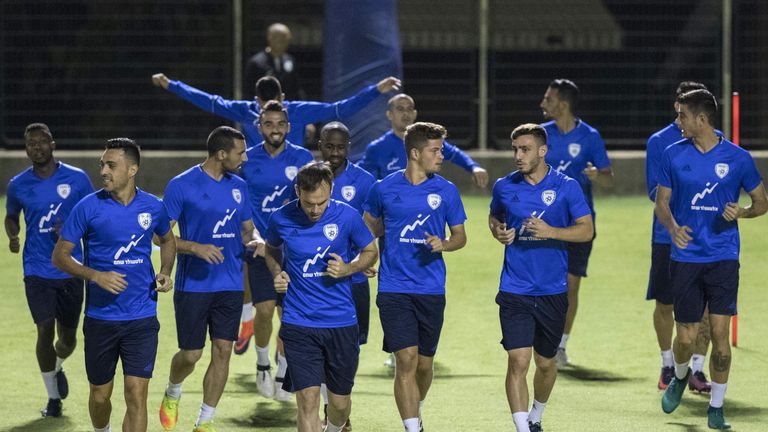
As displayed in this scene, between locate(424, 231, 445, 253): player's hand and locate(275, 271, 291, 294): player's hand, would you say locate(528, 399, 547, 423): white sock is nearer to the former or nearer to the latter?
locate(424, 231, 445, 253): player's hand

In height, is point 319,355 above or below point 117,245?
below

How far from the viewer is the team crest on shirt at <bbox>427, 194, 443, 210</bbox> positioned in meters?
9.52

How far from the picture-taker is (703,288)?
33.4ft

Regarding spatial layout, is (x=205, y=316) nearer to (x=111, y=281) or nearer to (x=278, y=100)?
(x=111, y=281)

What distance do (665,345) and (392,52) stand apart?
22.6ft

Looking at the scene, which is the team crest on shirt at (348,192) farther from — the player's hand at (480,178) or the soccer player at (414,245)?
the player's hand at (480,178)

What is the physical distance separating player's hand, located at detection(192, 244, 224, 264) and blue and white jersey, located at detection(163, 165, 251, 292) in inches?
7.0

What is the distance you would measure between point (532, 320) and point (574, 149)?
121 inches

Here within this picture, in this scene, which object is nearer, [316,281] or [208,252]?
[316,281]

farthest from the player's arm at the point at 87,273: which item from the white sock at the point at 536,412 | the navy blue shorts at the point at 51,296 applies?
the white sock at the point at 536,412

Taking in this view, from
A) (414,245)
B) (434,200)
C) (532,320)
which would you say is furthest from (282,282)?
(532,320)

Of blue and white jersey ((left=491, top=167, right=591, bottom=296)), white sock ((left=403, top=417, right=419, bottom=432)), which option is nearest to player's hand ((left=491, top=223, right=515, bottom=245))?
blue and white jersey ((left=491, top=167, right=591, bottom=296))

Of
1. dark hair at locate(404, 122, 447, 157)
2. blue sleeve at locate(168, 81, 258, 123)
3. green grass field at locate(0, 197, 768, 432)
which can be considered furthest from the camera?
blue sleeve at locate(168, 81, 258, 123)

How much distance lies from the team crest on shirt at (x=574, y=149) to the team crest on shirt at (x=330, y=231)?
3.99 meters
